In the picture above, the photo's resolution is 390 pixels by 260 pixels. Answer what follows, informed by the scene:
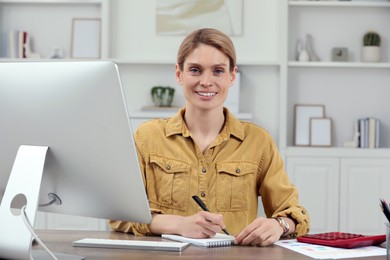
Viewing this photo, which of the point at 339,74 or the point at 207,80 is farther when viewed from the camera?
the point at 339,74

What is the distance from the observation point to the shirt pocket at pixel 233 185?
253 cm

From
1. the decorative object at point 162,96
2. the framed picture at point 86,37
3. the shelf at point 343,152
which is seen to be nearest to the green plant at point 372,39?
the shelf at point 343,152

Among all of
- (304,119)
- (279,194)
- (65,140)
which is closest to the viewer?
(65,140)

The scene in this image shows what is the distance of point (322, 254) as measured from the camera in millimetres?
1975

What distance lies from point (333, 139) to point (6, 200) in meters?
4.05

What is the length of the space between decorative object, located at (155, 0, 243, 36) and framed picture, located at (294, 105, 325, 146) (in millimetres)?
765

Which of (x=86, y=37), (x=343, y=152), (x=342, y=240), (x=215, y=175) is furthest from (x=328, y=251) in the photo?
(x=86, y=37)

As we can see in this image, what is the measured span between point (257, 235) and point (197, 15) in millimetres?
3570

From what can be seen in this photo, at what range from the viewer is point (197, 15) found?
548 cm

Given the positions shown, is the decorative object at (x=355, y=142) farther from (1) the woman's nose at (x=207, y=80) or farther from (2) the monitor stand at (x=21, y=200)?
(2) the monitor stand at (x=21, y=200)

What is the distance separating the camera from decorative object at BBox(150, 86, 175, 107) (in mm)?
5406

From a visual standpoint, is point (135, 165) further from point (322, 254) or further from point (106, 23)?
point (106, 23)

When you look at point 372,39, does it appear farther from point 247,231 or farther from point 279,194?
point 247,231

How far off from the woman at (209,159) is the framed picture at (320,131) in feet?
9.57
